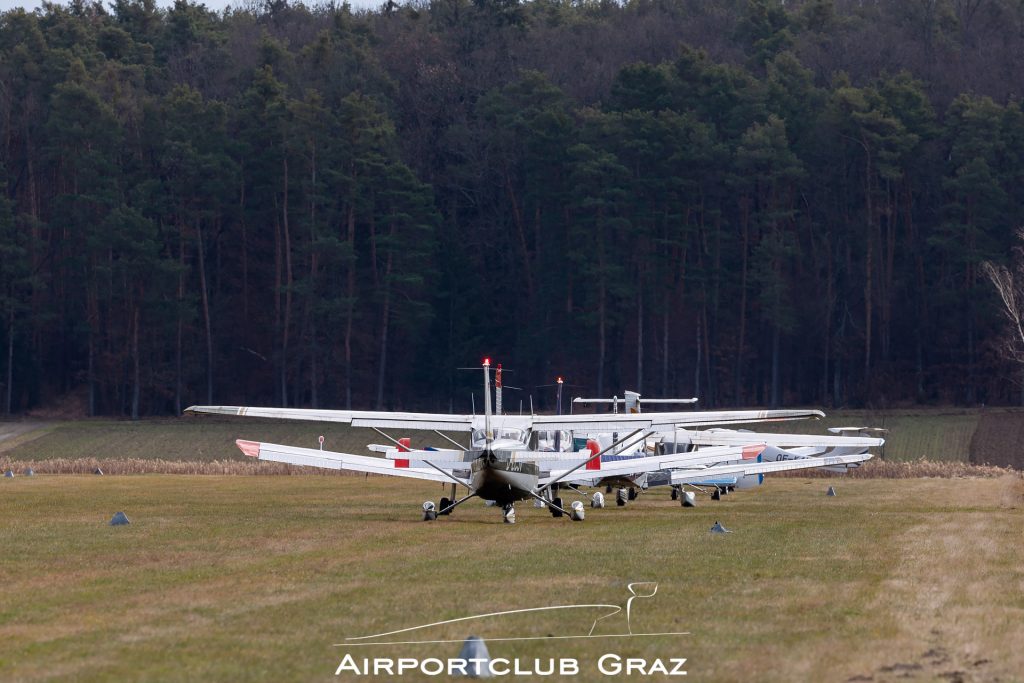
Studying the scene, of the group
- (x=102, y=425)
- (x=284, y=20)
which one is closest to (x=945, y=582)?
(x=102, y=425)

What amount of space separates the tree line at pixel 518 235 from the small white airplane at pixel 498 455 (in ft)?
140

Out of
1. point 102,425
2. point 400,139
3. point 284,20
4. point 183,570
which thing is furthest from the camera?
point 284,20

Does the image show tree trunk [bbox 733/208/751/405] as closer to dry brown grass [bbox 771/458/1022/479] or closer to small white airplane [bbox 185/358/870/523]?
dry brown grass [bbox 771/458/1022/479]

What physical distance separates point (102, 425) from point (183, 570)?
48.1 m

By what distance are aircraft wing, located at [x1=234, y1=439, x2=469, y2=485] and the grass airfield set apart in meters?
0.73

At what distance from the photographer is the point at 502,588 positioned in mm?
13031

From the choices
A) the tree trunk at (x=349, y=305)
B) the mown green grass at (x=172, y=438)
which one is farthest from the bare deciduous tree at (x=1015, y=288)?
the tree trunk at (x=349, y=305)

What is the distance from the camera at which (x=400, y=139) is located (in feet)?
247

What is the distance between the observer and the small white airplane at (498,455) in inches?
818

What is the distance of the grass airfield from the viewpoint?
30.9 ft

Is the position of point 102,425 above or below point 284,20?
below

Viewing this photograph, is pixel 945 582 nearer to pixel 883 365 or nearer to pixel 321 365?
pixel 883 365

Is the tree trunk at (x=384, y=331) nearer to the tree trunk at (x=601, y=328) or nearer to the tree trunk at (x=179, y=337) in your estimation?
the tree trunk at (x=179, y=337)

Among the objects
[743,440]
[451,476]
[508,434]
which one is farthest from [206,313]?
[451,476]
